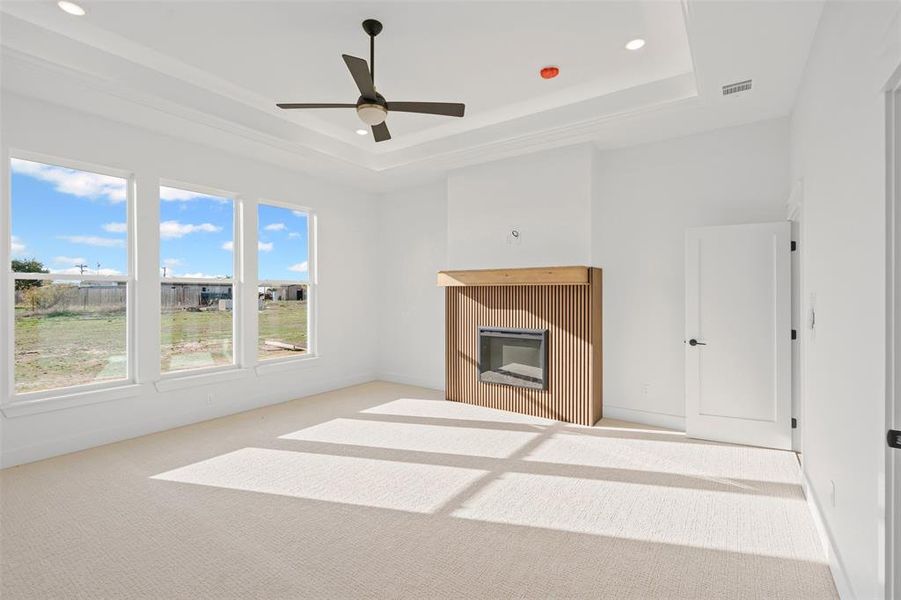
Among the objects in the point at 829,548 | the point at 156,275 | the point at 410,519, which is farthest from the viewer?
the point at 156,275

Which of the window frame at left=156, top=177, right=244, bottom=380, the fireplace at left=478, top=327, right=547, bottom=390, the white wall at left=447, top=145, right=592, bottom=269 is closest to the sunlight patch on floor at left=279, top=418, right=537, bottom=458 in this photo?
the fireplace at left=478, top=327, right=547, bottom=390

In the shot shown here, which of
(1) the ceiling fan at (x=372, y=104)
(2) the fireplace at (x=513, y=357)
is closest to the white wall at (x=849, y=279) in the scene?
(1) the ceiling fan at (x=372, y=104)

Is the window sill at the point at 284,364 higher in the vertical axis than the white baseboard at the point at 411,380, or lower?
higher

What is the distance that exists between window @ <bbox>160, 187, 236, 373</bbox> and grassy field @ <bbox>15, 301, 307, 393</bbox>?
0.4 inches

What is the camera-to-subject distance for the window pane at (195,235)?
4.54 metres

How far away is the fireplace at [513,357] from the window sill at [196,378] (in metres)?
2.78

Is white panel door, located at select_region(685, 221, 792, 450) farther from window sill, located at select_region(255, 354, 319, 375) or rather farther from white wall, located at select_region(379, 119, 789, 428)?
window sill, located at select_region(255, 354, 319, 375)

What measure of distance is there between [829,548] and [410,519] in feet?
7.10

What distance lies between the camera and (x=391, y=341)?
6.76m

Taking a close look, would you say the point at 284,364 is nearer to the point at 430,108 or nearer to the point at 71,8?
the point at 430,108

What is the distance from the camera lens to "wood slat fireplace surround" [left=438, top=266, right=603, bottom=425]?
457cm

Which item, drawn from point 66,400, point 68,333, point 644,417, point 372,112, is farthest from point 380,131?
point 644,417

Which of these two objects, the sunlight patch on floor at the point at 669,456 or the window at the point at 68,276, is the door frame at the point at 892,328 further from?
the window at the point at 68,276

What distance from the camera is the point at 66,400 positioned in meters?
3.74
